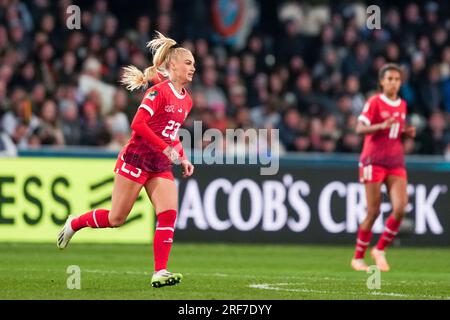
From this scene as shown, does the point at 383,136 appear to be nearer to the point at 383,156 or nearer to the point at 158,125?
the point at 383,156

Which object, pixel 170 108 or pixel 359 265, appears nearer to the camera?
pixel 170 108

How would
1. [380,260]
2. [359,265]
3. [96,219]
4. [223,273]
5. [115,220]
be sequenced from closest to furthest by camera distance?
[115,220]
[96,219]
[223,273]
[359,265]
[380,260]

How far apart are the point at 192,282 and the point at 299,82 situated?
10.5 metres

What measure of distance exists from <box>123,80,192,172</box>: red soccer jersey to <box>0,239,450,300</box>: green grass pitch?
43.7 inches

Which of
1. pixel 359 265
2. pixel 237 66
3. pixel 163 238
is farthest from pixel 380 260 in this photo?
pixel 237 66

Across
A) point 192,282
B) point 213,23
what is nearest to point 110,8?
point 213,23

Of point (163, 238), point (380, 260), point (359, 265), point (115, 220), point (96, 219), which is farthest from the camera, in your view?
point (380, 260)

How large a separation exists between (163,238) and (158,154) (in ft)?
2.45

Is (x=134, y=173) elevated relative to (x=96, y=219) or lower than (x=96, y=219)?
elevated

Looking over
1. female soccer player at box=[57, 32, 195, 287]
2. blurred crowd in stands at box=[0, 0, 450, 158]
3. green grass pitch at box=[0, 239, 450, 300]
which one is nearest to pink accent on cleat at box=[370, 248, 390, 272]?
green grass pitch at box=[0, 239, 450, 300]

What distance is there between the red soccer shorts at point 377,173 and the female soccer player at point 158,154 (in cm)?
351

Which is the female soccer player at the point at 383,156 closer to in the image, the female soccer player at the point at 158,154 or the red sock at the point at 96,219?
the female soccer player at the point at 158,154

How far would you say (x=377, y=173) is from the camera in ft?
43.2

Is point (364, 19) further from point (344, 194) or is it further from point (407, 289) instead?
point (407, 289)
